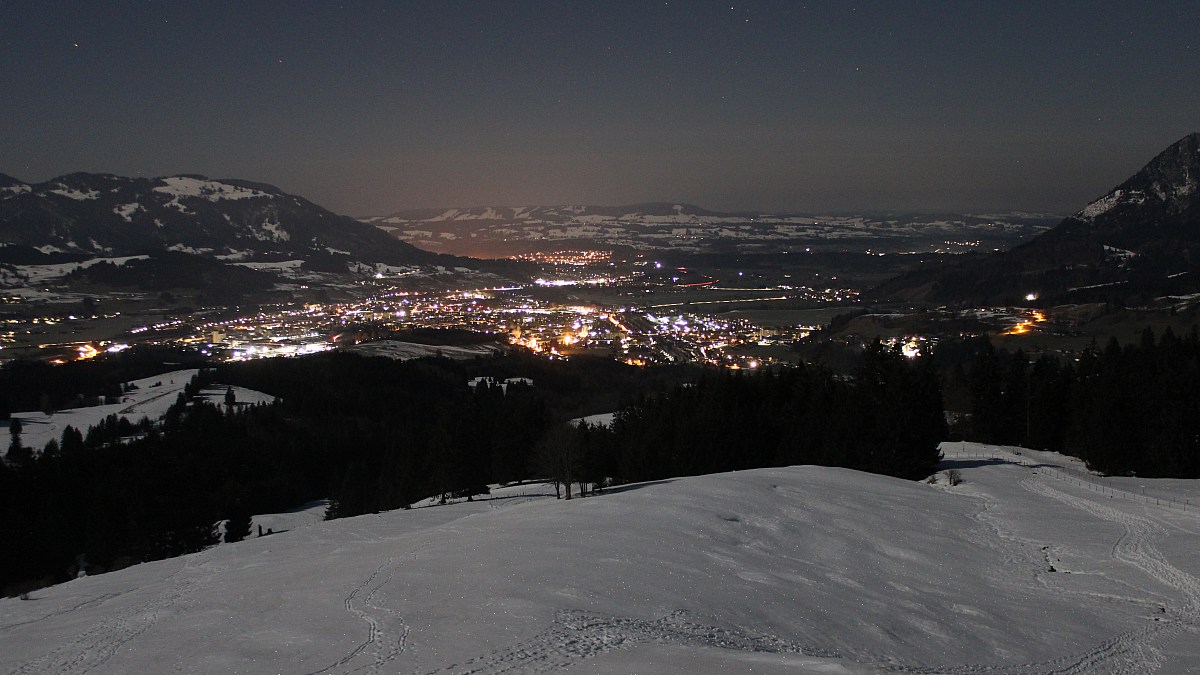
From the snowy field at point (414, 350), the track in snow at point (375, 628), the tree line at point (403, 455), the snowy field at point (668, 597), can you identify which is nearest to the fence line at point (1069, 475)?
the snowy field at point (668, 597)

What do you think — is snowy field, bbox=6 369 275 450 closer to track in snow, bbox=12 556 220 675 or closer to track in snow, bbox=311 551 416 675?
track in snow, bbox=12 556 220 675

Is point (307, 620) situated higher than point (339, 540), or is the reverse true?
point (307, 620)

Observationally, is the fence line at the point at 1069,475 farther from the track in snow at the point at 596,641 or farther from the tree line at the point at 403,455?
the track in snow at the point at 596,641

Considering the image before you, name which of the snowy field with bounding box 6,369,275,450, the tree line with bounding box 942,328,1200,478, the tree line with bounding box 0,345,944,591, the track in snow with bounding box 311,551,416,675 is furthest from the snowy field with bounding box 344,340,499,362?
the track in snow with bounding box 311,551,416,675

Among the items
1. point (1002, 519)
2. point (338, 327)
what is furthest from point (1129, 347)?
point (338, 327)

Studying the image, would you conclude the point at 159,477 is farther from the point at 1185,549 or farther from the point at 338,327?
the point at 338,327

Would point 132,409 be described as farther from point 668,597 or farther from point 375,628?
point 668,597

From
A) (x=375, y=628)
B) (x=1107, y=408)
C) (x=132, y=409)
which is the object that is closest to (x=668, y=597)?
(x=375, y=628)

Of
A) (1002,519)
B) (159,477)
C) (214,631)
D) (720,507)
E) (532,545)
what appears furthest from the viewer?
(159,477)
